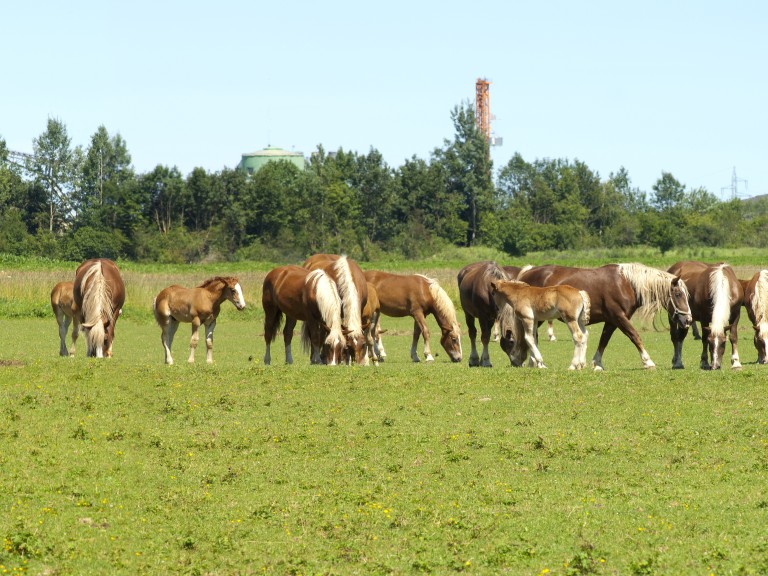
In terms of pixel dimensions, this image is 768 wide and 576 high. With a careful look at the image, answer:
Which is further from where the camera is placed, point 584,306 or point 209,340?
point 209,340

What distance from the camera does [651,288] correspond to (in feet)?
61.2

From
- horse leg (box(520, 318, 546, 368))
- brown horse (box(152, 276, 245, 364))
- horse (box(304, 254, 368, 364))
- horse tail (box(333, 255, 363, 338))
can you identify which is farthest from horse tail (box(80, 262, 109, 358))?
horse leg (box(520, 318, 546, 368))

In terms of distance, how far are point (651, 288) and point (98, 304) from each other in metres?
10.0

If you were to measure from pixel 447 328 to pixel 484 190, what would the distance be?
66676mm

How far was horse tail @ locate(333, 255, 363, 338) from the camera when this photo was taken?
1897 cm

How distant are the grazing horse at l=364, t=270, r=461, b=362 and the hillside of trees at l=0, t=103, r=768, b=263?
49.3 metres

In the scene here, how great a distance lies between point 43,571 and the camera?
8.86 metres

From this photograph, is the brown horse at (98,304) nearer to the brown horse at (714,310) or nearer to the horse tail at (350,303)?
the horse tail at (350,303)

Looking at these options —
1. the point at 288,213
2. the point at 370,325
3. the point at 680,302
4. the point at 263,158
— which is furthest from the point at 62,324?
the point at 263,158

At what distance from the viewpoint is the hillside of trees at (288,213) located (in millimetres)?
76875

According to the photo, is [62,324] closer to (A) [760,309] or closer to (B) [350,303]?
(B) [350,303]

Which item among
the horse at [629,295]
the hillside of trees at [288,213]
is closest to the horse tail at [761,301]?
the horse at [629,295]

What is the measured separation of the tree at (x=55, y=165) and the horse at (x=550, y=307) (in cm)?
6963

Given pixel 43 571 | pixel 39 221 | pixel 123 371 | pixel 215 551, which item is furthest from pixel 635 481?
pixel 39 221
